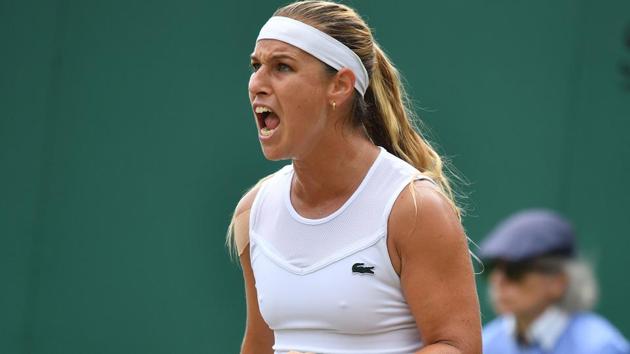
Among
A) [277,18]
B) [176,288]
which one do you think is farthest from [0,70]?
[277,18]

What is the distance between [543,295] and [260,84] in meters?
1.74

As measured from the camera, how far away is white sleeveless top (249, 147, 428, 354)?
9.18 feet

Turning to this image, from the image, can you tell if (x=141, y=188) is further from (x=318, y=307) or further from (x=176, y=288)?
(x=318, y=307)

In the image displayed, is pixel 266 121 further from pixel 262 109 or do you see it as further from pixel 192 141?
pixel 192 141

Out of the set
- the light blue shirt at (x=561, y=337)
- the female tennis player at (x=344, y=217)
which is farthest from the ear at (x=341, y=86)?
the light blue shirt at (x=561, y=337)

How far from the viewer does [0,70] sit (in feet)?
18.0

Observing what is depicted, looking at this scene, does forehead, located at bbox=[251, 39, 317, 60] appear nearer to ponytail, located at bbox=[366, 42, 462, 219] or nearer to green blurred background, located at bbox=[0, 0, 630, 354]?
ponytail, located at bbox=[366, 42, 462, 219]

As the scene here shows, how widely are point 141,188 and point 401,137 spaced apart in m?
2.66

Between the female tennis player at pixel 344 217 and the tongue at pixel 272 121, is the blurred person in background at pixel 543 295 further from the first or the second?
the tongue at pixel 272 121

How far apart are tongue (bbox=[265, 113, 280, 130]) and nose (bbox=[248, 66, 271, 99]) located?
0.21 feet

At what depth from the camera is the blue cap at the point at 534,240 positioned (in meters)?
4.32

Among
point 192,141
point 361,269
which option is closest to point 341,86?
point 361,269

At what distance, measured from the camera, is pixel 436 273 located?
2754 mm

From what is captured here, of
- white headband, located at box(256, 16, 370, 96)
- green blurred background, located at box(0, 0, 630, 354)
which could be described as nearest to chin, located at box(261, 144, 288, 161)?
white headband, located at box(256, 16, 370, 96)
